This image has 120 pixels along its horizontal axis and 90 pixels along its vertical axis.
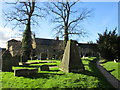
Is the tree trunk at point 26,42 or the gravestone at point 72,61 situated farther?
the tree trunk at point 26,42

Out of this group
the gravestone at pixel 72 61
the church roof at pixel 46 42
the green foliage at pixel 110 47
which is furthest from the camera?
the church roof at pixel 46 42

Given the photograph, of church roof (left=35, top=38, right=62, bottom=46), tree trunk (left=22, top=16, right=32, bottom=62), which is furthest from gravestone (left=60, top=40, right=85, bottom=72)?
church roof (left=35, top=38, right=62, bottom=46)

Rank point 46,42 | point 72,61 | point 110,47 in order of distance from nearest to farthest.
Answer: point 72,61 → point 110,47 → point 46,42

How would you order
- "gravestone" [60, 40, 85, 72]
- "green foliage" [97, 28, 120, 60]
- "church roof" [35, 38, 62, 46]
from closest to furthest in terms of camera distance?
"gravestone" [60, 40, 85, 72], "green foliage" [97, 28, 120, 60], "church roof" [35, 38, 62, 46]

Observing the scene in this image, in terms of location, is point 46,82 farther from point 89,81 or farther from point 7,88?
point 89,81

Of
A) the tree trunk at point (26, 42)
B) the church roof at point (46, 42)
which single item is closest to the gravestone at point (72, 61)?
the tree trunk at point (26, 42)

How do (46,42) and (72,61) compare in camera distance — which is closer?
(72,61)

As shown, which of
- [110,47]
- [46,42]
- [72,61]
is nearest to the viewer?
[72,61]

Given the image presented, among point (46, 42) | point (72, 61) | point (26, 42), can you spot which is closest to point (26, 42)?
point (26, 42)

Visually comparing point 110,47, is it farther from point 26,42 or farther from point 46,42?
point 46,42

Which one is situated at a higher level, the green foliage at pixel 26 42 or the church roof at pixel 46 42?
the church roof at pixel 46 42

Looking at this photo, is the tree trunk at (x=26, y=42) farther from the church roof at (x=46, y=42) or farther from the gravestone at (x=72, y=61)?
the church roof at (x=46, y=42)

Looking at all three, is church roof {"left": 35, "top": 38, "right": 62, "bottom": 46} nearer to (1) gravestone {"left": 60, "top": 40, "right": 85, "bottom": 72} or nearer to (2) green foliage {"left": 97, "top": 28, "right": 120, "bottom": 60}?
(2) green foliage {"left": 97, "top": 28, "right": 120, "bottom": 60}

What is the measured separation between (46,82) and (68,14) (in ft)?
65.9
